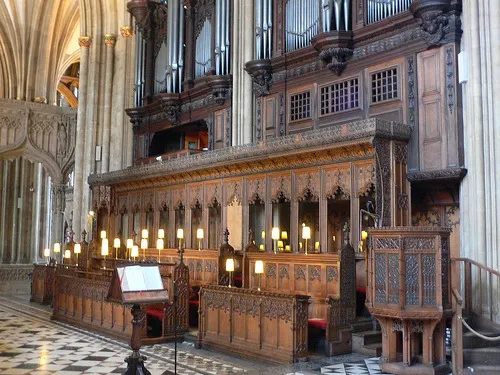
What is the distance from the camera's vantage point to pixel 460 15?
10023 millimetres

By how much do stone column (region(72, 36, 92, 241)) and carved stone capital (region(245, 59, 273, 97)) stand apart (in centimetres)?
887

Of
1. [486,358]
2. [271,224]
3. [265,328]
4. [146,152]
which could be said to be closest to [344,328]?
[265,328]

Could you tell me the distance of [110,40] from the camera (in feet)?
66.5

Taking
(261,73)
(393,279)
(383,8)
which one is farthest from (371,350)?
(261,73)

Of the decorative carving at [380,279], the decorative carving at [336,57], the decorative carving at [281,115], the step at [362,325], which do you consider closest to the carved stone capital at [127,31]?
the decorative carving at [281,115]

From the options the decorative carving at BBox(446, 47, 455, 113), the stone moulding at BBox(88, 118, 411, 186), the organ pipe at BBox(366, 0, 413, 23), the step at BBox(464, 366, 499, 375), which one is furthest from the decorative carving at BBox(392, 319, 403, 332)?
the organ pipe at BBox(366, 0, 413, 23)

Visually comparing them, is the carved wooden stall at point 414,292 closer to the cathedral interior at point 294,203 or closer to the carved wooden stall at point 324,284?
the cathedral interior at point 294,203

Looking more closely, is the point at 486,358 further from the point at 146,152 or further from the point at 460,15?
the point at 146,152

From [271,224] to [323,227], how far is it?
1.59 m

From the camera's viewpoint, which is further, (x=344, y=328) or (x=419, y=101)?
(x=419, y=101)

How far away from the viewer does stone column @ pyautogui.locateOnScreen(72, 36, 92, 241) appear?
20172 mm

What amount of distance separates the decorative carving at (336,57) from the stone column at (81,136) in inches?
434

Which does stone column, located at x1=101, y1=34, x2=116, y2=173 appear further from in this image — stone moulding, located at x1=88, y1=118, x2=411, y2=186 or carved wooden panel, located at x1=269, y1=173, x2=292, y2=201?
carved wooden panel, located at x1=269, y1=173, x2=292, y2=201

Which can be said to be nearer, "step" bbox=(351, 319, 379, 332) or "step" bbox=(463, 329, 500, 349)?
"step" bbox=(463, 329, 500, 349)
